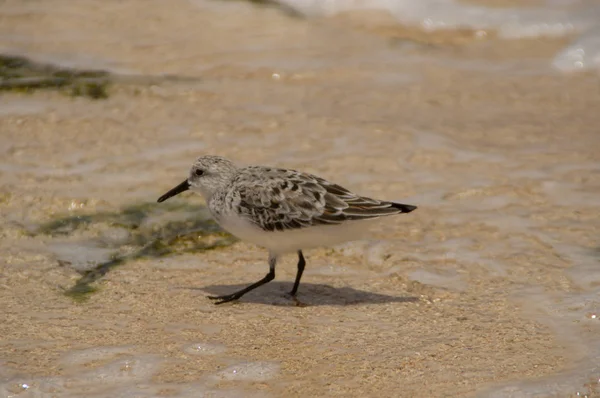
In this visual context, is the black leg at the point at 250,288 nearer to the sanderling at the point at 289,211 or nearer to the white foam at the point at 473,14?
the sanderling at the point at 289,211

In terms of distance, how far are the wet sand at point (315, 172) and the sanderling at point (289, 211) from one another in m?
0.44

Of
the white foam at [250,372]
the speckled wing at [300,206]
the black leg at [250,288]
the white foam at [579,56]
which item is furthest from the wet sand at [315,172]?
the speckled wing at [300,206]

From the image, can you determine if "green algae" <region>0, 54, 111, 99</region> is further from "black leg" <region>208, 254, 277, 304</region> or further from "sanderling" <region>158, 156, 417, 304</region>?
"black leg" <region>208, 254, 277, 304</region>

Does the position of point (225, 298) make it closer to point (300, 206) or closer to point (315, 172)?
point (300, 206)

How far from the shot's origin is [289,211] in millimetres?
6238

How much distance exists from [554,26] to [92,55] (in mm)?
6276

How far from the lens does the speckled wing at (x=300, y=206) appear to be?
621 centimetres

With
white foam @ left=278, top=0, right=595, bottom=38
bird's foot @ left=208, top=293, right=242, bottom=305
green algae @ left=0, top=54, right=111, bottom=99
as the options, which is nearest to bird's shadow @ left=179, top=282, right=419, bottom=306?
bird's foot @ left=208, top=293, right=242, bottom=305

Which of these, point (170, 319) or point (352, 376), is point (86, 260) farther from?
point (352, 376)

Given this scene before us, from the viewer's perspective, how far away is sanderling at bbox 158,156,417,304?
245 inches

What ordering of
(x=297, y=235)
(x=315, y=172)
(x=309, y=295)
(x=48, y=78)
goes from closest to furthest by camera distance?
(x=297, y=235)
(x=309, y=295)
(x=315, y=172)
(x=48, y=78)

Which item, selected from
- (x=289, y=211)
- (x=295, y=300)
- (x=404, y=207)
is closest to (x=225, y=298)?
(x=295, y=300)

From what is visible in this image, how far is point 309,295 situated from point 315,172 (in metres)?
2.13

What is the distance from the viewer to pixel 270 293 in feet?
22.0
